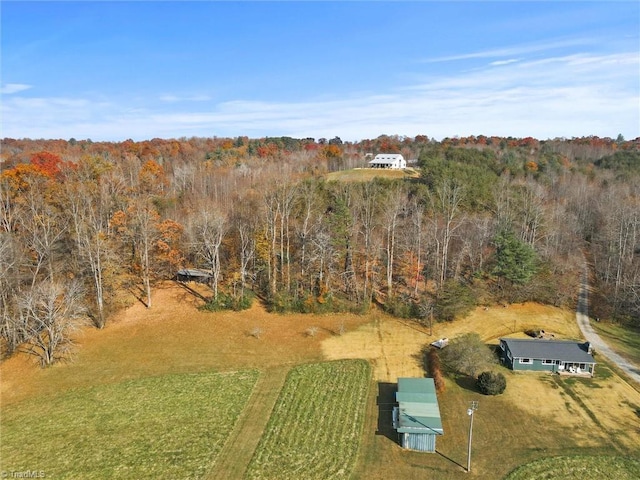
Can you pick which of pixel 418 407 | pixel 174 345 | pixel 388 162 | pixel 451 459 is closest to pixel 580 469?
pixel 451 459

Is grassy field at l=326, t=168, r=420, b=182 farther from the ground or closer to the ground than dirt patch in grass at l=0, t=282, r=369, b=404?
farther from the ground

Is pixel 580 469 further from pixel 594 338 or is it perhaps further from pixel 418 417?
pixel 594 338

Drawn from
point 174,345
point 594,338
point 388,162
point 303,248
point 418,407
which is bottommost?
point 594,338

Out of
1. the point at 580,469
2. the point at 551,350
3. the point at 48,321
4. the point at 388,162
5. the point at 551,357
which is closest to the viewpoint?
the point at 580,469

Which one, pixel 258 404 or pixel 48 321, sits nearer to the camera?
pixel 258 404

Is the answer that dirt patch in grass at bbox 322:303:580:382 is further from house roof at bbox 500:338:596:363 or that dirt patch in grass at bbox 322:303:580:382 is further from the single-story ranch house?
the single-story ranch house

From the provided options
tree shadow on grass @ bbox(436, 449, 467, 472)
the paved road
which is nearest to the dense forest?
the paved road

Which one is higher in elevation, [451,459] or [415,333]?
[415,333]
